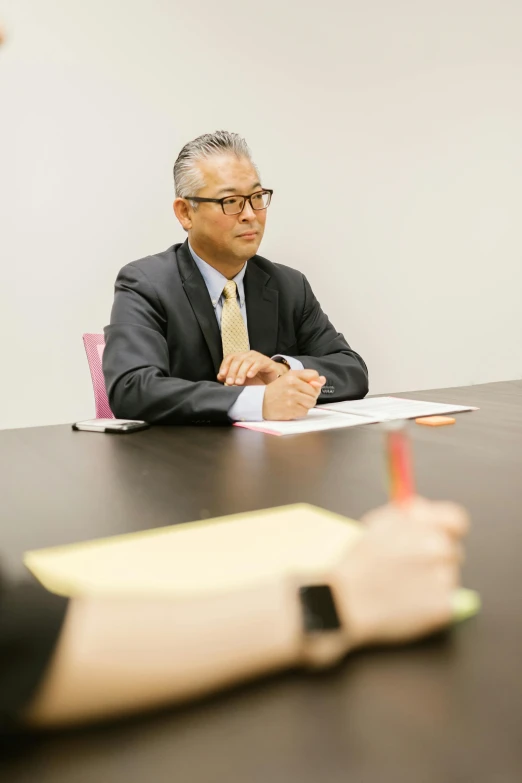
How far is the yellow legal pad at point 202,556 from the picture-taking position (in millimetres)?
474

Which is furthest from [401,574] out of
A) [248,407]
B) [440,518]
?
[248,407]

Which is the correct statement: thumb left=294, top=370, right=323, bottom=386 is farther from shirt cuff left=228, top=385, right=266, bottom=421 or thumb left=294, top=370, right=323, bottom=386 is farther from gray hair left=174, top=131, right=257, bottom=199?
gray hair left=174, top=131, right=257, bottom=199

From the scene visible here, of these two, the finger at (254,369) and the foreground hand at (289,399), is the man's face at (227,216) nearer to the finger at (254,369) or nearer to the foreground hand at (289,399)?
the finger at (254,369)

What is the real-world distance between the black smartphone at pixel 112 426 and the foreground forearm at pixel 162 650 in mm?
951

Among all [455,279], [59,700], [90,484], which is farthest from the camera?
[455,279]

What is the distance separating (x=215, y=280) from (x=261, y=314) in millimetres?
178

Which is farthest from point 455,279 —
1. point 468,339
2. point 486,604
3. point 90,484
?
point 486,604

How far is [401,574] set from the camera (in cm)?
38

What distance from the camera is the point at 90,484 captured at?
2.94ft

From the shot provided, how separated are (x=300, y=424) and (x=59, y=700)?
40.9 inches

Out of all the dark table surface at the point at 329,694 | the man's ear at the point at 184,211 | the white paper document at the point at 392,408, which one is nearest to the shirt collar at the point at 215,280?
the man's ear at the point at 184,211

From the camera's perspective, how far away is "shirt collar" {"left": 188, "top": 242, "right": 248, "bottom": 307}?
213 centimetres

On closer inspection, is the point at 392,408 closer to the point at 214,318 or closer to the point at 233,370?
the point at 233,370

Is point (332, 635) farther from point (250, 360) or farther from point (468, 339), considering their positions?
point (468, 339)
